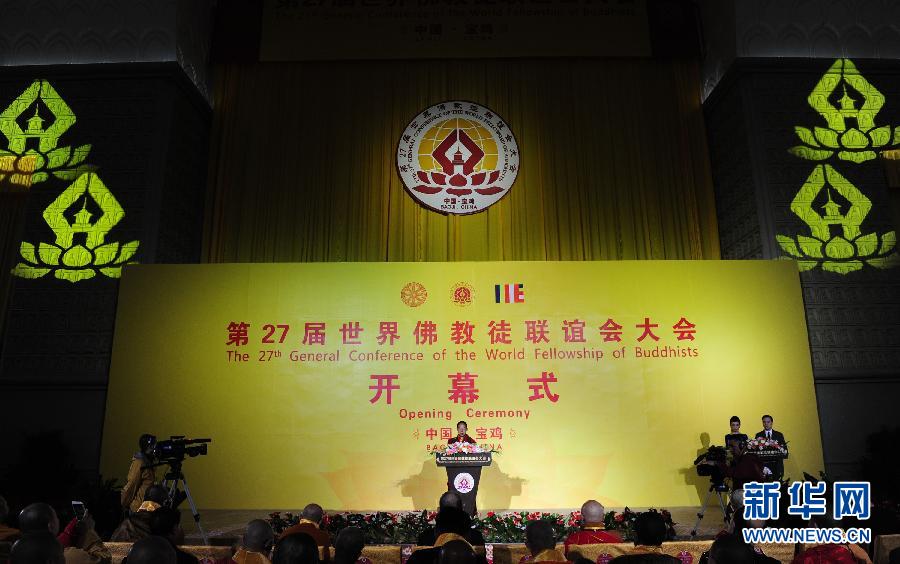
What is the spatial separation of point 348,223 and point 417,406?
2.89 meters

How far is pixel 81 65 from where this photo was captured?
23.8 ft

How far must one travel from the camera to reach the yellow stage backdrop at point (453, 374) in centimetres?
605

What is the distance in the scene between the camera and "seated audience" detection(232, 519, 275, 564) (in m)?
2.24

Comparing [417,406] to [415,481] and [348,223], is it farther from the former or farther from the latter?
[348,223]

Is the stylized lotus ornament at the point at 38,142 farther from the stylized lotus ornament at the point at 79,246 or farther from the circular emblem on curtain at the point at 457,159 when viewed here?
the circular emblem on curtain at the point at 457,159

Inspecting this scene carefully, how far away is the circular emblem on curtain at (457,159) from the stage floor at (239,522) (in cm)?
398

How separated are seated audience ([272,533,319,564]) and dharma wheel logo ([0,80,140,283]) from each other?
5.79 m

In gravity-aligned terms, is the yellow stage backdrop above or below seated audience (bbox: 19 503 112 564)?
above

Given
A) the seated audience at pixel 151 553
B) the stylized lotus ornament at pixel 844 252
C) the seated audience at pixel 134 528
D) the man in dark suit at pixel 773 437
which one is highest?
the stylized lotus ornament at pixel 844 252

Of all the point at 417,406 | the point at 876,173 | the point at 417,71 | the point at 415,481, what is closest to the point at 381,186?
the point at 417,71

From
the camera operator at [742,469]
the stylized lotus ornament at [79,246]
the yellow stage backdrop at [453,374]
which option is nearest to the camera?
the camera operator at [742,469]

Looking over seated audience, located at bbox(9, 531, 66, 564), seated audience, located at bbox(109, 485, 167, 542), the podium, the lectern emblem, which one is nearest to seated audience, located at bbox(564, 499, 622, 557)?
seated audience, located at bbox(9, 531, 66, 564)

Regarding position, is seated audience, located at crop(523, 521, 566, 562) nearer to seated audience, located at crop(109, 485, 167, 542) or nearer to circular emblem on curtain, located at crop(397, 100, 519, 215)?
seated audience, located at crop(109, 485, 167, 542)

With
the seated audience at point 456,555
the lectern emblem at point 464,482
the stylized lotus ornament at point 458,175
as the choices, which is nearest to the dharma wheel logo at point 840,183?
the stylized lotus ornament at point 458,175
